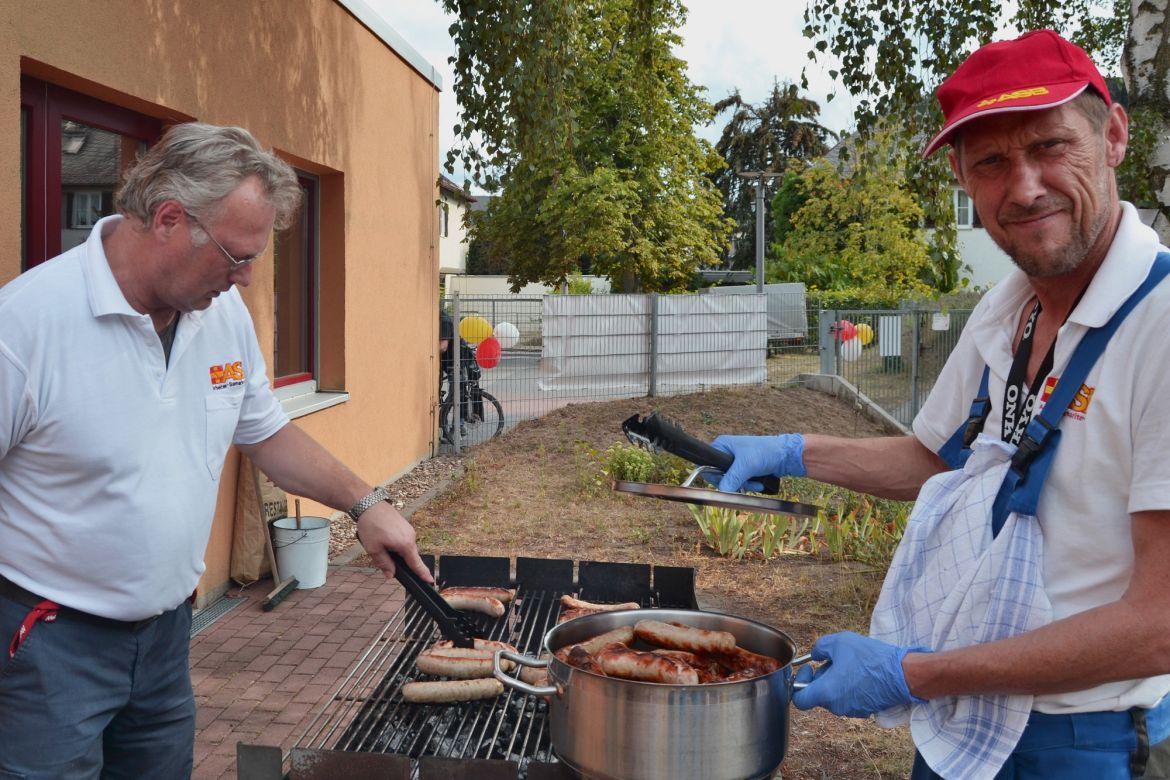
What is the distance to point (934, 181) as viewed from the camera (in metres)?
6.69

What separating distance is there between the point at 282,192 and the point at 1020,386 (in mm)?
1800

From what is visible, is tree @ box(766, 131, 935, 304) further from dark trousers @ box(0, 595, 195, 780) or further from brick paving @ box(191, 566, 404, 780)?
dark trousers @ box(0, 595, 195, 780)

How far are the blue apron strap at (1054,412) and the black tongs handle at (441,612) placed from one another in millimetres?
1421

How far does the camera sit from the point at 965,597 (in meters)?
1.87

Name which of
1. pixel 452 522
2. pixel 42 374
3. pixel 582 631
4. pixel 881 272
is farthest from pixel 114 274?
pixel 881 272

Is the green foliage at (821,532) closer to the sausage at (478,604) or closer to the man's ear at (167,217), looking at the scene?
the sausage at (478,604)

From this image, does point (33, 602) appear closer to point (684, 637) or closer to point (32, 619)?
point (32, 619)

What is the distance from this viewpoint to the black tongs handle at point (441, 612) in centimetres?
257

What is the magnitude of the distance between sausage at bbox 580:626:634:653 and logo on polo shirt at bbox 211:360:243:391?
3.80 feet

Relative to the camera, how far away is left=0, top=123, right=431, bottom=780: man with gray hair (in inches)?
85.6

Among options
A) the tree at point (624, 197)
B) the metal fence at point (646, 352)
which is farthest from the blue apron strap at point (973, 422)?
the tree at point (624, 197)

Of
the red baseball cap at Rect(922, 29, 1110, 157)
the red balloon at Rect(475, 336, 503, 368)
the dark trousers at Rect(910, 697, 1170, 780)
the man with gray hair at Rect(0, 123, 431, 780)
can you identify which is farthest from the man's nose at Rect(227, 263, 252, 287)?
the red balloon at Rect(475, 336, 503, 368)

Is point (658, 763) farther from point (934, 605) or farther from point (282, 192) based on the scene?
point (282, 192)

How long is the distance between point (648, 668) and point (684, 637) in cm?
34
